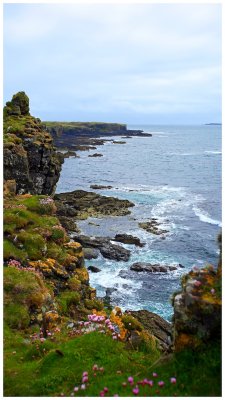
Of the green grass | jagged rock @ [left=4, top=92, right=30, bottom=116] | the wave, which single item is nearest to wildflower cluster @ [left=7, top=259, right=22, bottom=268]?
the green grass

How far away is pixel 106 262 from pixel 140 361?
123ft

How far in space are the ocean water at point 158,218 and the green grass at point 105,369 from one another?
25.1 metres

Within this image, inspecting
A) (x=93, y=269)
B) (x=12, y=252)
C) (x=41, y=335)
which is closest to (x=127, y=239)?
(x=93, y=269)

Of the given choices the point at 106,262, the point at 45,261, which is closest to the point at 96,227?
the point at 106,262

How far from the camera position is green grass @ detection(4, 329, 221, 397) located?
28.5ft

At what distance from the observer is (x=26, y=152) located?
151ft

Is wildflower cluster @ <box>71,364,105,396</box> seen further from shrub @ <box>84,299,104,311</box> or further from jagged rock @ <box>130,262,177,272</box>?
jagged rock @ <box>130,262,177,272</box>

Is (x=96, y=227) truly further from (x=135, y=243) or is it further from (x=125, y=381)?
(x=125, y=381)

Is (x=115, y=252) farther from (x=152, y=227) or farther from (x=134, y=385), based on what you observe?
(x=134, y=385)

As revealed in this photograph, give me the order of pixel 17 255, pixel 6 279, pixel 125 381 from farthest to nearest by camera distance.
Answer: pixel 17 255, pixel 6 279, pixel 125 381

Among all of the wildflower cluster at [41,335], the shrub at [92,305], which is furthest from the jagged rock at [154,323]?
the wildflower cluster at [41,335]

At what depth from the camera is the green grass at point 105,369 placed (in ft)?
28.5

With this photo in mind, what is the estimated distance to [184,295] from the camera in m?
9.69

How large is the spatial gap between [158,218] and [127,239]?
47.0 feet
